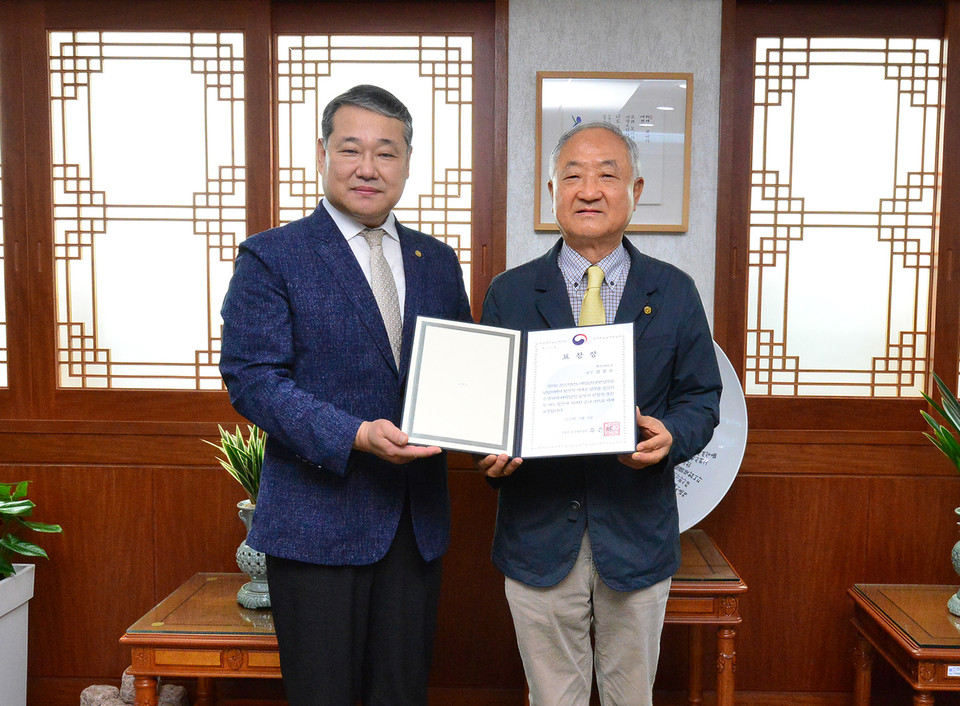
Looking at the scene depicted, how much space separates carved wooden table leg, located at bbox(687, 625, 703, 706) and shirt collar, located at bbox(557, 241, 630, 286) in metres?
1.32

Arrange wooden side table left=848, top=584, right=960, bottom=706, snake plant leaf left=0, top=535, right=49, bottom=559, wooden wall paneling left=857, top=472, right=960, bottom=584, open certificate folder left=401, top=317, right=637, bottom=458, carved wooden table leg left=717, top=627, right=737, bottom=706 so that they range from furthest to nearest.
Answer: wooden wall paneling left=857, top=472, right=960, bottom=584, snake plant leaf left=0, top=535, right=49, bottom=559, carved wooden table leg left=717, top=627, right=737, bottom=706, wooden side table left=848, top=584, right=960, bottom=706, open certificate folder left=401, top=317, right=637, bottom=458

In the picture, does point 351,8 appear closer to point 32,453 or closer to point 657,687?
point 32,453

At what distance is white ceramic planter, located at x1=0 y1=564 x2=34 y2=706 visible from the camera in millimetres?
2217

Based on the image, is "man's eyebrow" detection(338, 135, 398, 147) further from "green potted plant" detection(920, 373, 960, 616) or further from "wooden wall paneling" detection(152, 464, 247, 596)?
"green potted plant" detection(920, 373, 960, 616)

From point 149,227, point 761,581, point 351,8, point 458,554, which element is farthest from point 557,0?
point 761,581

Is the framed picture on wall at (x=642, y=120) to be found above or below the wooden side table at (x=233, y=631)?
above

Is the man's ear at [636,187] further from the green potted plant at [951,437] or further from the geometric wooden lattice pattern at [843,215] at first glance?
the green potted plant at [951,437]

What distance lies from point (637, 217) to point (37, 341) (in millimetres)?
1992

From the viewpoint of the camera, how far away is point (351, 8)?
Answer: 2.40m

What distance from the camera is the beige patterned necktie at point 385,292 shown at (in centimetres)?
149

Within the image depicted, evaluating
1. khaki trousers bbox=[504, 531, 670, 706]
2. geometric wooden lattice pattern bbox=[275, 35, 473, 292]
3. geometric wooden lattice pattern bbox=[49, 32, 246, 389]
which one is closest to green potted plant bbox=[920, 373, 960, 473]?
khaki trousers bbox=[504, 531, 670, 706]

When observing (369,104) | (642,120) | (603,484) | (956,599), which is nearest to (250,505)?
(603,484)

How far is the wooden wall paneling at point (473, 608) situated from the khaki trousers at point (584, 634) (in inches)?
34.5

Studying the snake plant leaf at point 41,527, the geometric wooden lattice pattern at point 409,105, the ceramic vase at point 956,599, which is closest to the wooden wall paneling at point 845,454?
the ceramic vase at point 956,599
